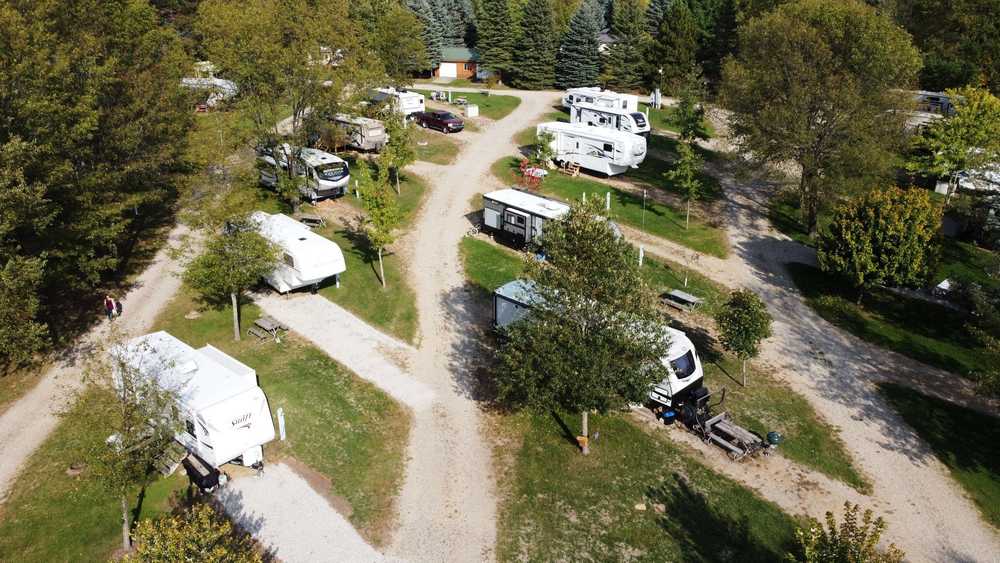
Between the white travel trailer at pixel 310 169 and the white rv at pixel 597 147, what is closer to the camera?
the white travel trailer at pixel 310 169

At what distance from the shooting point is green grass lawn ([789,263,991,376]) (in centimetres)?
2327

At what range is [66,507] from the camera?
53.1ft

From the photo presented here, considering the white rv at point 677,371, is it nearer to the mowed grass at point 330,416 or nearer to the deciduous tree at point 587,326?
the deciduous tree at point 587,326

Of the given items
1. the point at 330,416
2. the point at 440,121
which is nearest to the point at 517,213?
the point at 330,416

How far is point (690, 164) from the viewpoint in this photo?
112ft

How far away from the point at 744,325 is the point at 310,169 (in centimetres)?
2210

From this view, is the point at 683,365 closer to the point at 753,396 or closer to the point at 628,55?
the point at 753,396

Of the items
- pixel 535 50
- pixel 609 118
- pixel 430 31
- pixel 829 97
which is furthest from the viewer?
pixel 430 31

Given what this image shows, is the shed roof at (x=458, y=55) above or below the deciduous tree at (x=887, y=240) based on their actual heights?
above

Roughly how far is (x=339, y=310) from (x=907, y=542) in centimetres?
1866

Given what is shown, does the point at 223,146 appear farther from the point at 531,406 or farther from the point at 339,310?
the point at 531,406

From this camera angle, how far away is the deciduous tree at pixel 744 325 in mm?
20234

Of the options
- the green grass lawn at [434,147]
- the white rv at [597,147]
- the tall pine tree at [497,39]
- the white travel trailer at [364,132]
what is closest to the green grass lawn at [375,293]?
the white travel trailer at [364,132]

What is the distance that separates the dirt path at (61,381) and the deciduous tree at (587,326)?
12598 millimetres
